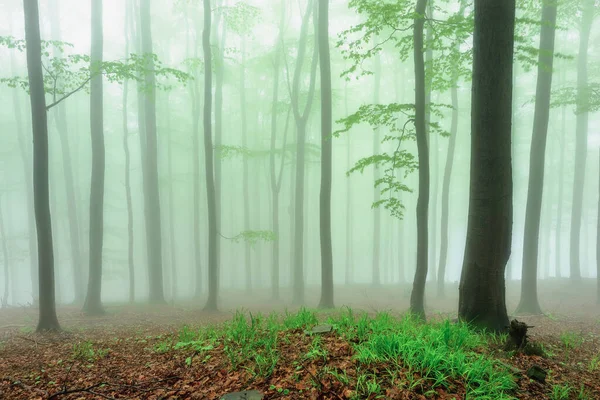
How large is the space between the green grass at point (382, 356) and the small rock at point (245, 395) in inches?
12.4

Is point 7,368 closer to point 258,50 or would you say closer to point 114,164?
point 258,50

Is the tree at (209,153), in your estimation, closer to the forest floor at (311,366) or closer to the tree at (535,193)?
the forest floor at (311,366)

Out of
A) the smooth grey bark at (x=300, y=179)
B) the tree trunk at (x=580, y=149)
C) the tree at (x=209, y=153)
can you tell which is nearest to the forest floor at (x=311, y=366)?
the tree at (x=209, y=153)

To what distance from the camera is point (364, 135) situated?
114 ft

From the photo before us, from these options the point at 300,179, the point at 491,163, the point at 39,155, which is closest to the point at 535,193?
the point at 491,163

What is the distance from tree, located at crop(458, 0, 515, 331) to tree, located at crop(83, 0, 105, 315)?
12481 mm

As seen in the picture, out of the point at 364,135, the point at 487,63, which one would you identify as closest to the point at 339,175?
the point at 364,135

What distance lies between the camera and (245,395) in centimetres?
313

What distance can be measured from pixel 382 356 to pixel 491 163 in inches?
131

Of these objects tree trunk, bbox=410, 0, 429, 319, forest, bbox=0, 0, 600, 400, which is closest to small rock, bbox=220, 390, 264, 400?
forest, bbox=0, 0, 600, 400

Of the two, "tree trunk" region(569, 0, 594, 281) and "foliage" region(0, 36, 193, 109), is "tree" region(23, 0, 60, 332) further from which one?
"tree trunk" region(569, 0, 594, 281)

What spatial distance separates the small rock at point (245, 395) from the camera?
309cm

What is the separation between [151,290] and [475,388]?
15372mm

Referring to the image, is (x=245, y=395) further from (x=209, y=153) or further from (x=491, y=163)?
(x=209, y=153)
